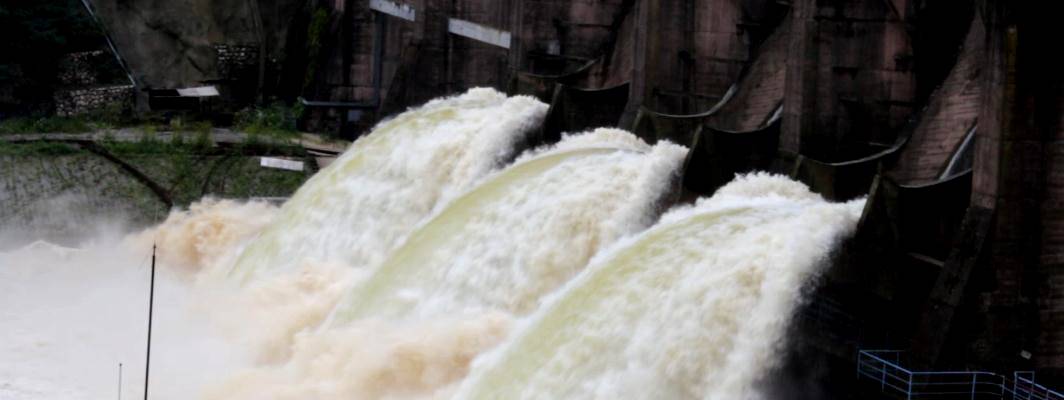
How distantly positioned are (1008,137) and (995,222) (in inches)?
31.2

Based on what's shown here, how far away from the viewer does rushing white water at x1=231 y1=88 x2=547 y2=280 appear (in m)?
26.9

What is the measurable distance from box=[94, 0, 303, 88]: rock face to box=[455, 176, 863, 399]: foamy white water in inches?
960

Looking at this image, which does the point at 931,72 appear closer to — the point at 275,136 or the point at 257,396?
the point at 257,396

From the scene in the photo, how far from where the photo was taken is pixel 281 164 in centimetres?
3438

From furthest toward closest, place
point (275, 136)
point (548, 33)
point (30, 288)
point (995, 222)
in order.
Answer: point (275, 136) → point (548, 33) → point (30, 288) → point (995, 222)

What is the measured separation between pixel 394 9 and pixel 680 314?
71.8 ft

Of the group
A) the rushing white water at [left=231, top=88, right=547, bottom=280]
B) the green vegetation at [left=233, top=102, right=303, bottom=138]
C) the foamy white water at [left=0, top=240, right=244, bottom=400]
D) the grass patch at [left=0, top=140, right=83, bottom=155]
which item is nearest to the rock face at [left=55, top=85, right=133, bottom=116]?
the green vegetation at [left=233, top=102, right=303, bottom=138]

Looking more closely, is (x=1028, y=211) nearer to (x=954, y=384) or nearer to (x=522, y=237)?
(x=954, y=384)

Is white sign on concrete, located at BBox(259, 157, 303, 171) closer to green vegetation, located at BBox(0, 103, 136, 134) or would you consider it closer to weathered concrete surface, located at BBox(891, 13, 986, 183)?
green vegetation, located at BBox(0, 103, 136, 134)

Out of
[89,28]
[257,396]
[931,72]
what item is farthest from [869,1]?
[89,28]

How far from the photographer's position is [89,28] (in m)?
46.5

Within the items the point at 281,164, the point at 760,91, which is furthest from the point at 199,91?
the point at 760,91

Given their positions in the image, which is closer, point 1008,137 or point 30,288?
point 1008,137

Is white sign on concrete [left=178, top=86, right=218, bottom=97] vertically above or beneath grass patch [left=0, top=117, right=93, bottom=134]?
above
